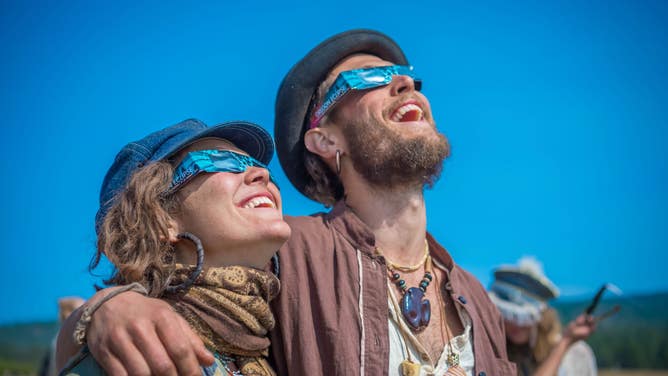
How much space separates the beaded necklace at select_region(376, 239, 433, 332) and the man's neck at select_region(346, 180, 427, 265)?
7 centimetres

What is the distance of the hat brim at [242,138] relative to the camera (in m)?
2.84

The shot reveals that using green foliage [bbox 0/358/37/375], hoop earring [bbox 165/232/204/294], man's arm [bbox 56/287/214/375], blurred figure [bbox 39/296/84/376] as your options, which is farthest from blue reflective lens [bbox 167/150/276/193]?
green foliage [bbox 0/358/37/375]

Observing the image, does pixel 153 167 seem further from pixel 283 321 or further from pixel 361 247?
pixel 361 247

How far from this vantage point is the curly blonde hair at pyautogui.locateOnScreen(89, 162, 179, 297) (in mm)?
2615

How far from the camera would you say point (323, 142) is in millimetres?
3848

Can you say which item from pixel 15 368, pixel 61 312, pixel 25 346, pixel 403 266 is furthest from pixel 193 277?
pixel 25 346

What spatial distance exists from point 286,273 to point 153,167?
2.66 ft

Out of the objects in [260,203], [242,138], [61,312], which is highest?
Answer: [242,138]

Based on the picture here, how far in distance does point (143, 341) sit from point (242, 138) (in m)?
1.32

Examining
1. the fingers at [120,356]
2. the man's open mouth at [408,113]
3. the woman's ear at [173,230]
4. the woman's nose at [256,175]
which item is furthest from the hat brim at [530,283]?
the fingers at [120,356]

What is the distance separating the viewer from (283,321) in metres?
2.97

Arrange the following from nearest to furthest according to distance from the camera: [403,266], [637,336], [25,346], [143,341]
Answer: [143,341] → [403,266] → [25,346] → [637,336]

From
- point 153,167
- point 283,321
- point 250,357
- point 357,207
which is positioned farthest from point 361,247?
point 153,167

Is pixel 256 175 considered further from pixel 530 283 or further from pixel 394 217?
pixel 530 283
